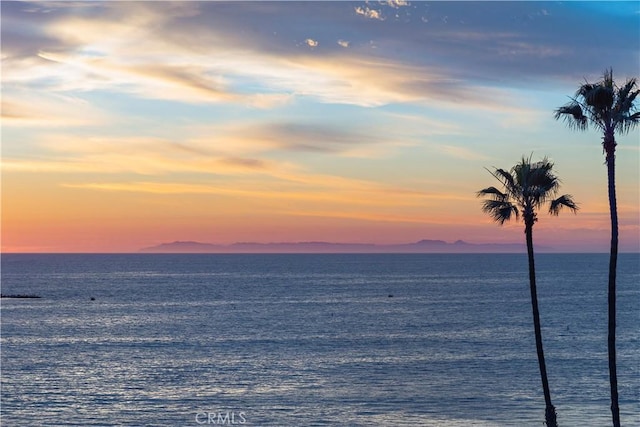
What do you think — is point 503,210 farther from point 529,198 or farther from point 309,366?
point 309,366

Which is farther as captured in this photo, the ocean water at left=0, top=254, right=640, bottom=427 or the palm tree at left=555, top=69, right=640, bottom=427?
the ocean water at left=0, top=254, right=640, bottom=427

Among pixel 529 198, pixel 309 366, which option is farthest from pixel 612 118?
pixel 309 366

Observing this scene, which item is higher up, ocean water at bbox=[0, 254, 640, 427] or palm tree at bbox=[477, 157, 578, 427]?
palm tree at bbox=[477, 157, 578, 427]

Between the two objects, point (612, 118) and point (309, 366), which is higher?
point (612, 118)

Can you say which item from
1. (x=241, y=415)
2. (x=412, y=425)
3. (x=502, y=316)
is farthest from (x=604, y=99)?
(x=502, y=316)

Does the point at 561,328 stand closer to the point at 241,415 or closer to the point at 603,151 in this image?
the point at 241,415

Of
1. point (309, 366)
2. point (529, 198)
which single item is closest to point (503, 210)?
point (529, 198)

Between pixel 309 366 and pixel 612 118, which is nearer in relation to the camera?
pixel 612 118

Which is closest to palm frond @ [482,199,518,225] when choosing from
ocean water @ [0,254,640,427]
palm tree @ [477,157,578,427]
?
palm tree @ [477,157,578,427]

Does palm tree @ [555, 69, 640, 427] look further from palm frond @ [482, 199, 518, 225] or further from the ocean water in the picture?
the ocean water

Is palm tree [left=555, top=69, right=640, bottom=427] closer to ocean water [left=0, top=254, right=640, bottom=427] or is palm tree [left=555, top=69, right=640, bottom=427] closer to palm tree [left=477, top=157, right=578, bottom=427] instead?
palm tree [left=477, top=157, right=578, bottom=427]

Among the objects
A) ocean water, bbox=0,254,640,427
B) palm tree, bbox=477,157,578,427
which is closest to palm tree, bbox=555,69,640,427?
palm tree, bbox=477,157,578,427

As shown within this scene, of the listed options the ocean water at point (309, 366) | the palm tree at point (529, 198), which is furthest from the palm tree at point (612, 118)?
the ocean water at point (309, 366)

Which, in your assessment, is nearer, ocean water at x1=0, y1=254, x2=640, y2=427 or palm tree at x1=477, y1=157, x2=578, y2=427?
palm tree at x1=477, y1=157, x2=578, y2=427
